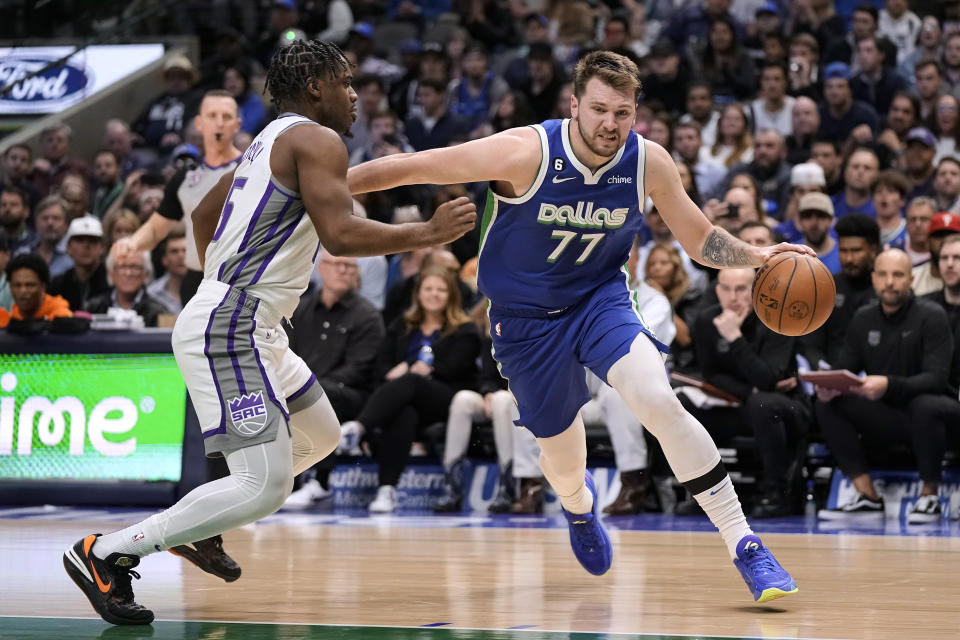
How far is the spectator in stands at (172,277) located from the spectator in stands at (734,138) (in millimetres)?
4413

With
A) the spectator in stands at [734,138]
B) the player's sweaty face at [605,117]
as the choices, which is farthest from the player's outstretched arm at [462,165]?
the spectator in stands at [734,138]

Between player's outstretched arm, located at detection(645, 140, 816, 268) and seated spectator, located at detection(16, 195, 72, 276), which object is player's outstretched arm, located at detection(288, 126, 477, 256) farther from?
seated spectator, located at detection(16, 195, 72, 276)

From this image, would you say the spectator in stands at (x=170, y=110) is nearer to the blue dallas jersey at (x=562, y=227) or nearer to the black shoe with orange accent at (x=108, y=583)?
the blue dallas jersey at (x=562, y=227)

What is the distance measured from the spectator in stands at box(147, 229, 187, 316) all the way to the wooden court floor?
3.06 metres

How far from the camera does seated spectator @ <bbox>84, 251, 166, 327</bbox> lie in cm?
961

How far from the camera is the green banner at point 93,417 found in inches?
332

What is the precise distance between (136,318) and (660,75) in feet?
19.5

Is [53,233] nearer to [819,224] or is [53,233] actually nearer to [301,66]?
[819,224]

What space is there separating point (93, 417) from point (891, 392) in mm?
5033

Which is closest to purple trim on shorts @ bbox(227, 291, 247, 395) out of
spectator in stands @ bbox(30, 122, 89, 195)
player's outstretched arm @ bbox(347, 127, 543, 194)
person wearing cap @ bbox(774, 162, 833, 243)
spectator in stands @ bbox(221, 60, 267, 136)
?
player's outstretched arm @ bbox(347, 127, 543, 194)

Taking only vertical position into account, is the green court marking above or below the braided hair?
below

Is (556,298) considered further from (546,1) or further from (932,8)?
(546,1)

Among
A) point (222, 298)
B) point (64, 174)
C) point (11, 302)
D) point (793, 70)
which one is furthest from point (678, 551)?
point (64, 174)

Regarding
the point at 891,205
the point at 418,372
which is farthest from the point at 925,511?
the point at 418,372
